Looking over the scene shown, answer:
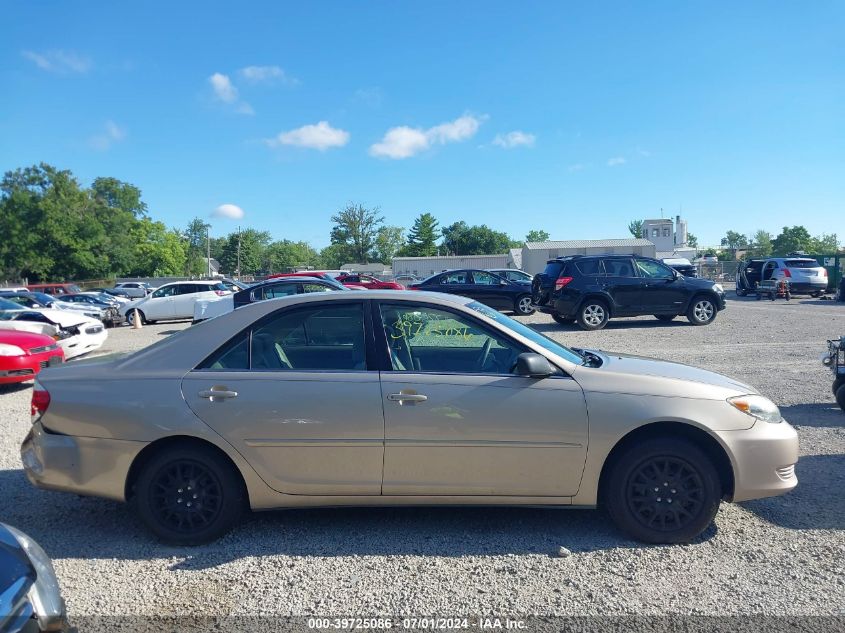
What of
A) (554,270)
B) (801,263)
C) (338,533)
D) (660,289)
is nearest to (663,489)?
(338,533)

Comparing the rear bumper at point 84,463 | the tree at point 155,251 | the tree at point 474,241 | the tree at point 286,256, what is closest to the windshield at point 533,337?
the rear bumper at point 84,463

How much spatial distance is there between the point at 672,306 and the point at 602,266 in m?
2.12

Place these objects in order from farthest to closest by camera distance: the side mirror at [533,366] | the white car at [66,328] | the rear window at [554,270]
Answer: the rear window at [554,270], the white car at [66,328], the side mirror at [533,366]

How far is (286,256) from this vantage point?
13225cm

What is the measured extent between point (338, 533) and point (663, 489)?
208 centimetres

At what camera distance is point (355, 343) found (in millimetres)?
3754

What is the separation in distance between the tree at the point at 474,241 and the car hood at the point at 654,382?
96.6 meters

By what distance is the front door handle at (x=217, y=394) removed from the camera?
355 cm

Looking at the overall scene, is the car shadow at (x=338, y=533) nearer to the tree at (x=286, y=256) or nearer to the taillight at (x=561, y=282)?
the taillight at (x=561, y=282)

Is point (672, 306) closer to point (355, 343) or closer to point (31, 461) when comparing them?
point (355, 343)

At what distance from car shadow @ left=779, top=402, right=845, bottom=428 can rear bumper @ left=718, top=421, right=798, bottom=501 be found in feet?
9.78

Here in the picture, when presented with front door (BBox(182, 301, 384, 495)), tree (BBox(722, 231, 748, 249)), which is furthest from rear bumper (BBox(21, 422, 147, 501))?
tree (BBox(722, 231, 748, 249))

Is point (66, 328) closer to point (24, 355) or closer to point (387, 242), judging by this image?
point (24, 355)

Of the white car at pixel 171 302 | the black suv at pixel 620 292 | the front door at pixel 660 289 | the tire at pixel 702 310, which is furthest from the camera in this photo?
the white car at pixel 171 302
